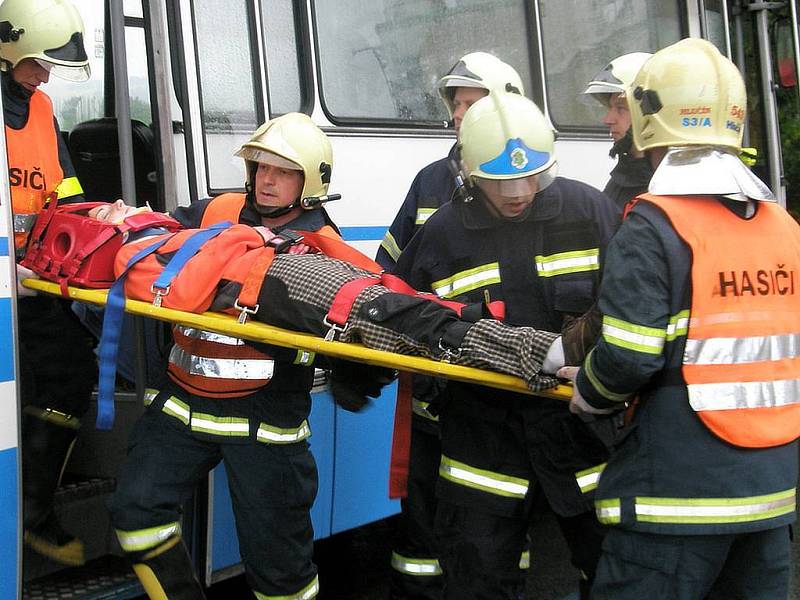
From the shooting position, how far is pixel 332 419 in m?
3.79

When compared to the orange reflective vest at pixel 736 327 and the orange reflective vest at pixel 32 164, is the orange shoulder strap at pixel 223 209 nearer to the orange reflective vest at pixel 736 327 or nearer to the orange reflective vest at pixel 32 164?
the orange reflective vest at pixel 32 164

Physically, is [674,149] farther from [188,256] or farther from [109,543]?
[109,543]

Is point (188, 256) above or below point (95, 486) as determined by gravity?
above

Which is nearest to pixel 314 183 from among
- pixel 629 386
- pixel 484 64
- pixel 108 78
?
pixel 484 64

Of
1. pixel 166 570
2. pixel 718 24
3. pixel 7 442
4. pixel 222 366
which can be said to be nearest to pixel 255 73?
pixel 222 366

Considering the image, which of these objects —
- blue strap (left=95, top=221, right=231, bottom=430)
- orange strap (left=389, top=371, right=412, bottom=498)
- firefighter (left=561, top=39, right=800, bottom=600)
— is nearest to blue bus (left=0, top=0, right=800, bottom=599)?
blue strap (left=95, top=221, right=231, bottom=430)

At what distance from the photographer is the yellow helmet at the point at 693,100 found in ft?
7.68

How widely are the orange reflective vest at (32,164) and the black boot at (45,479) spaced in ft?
2.08

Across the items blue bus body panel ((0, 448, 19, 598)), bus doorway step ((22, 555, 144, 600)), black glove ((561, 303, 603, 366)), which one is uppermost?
black glove ((561, 303, 603, 366))

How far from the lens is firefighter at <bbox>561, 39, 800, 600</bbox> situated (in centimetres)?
220

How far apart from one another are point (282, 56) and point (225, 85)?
0.33m

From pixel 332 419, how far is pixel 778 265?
6.41 ft

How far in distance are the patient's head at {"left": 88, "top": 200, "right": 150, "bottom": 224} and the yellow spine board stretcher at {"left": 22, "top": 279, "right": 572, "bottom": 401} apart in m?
0.39

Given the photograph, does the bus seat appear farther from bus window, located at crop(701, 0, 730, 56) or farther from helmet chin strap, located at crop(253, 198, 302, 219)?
bus window, located at crop(701, 0, 730, 56)
